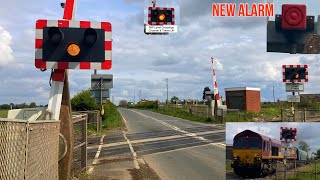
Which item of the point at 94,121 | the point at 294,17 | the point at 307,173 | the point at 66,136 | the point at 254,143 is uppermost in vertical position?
the point at 294,17

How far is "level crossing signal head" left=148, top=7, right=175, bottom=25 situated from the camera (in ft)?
27.8

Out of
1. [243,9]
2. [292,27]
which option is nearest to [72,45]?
[243,9]

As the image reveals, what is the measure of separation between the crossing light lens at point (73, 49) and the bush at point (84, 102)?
28184mm

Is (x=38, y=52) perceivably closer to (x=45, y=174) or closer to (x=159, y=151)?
(x=45, y=174)

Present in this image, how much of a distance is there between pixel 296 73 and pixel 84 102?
95.8 feet

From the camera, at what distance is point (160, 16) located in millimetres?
8828

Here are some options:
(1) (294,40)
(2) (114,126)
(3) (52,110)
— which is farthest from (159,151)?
(2) (114,126)

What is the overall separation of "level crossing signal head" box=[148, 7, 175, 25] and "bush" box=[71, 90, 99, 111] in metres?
24.9

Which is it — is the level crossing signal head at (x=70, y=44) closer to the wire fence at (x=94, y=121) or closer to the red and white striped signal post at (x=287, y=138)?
the red and white striped signal post at (x=287, y=138)

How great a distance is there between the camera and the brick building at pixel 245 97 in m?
6.96

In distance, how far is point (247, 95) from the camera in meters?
7.54

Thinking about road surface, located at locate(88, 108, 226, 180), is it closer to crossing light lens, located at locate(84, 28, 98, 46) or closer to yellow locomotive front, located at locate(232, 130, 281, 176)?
crossing light lens, located at locate(84, 28, 98, 46)

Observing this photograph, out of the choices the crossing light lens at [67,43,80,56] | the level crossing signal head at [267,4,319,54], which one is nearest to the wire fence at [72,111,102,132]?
the crossing light lens at [67,43,80,56]

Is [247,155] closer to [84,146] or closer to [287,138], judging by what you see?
[287,138]
